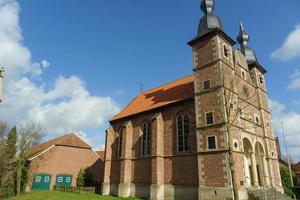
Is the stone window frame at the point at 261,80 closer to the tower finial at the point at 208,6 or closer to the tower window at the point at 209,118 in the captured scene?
the tower finial at the point at 208,6

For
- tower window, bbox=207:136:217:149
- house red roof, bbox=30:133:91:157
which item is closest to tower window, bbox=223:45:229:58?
tower window, bbox=207:136:217:149

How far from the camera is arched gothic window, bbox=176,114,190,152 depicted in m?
24.9

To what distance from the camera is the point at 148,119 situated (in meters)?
29.8

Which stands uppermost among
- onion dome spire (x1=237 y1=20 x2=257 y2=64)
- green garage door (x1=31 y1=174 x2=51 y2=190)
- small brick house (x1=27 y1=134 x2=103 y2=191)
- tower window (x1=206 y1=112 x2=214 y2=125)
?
onion dome spire (x1=237 y1=20 x2=257 y2=64)

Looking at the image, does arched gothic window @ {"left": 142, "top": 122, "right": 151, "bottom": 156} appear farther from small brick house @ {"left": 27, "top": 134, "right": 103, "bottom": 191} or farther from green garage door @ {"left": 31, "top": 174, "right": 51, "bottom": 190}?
green garage door @ {"left": 31, "top": 174, "right": 51, "bottom": 190}

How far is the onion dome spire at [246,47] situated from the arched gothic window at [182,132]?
40.0ft

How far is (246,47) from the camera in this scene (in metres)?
32.1

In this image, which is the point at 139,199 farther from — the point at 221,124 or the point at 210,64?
the point at 210,64

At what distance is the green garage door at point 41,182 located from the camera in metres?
34.4

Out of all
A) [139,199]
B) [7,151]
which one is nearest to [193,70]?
[139,199]

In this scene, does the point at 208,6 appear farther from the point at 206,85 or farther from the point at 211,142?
the point at 211,142

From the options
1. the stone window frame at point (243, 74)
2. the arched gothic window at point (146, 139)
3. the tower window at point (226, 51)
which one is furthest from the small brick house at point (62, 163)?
the tower window at point (226, 51)

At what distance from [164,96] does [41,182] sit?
20.8 metres

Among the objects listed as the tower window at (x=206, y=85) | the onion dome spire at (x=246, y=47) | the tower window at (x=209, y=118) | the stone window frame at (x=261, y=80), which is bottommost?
the tower window at (x=209, y=118)
